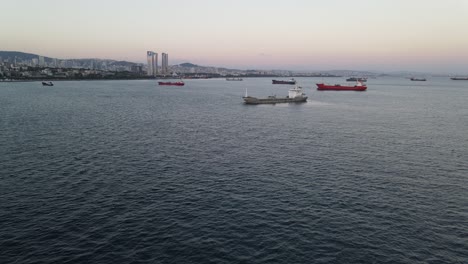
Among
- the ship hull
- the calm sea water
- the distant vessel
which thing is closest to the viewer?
the calm sea water

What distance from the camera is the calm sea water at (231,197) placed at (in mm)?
24234

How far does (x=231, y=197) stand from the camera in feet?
111

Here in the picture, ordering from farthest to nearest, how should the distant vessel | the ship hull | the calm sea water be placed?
the distant vessel < the ship hull < the calm sea water

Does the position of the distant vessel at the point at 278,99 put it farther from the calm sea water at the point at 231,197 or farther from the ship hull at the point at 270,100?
the calm sea water at the point at 231,197

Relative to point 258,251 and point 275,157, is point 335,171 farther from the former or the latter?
point 258,251

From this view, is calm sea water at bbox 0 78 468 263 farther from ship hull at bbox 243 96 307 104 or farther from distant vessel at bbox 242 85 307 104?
distant vessel at bbox 242 85 307 104

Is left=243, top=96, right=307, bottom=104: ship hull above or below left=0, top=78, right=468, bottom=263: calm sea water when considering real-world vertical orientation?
above

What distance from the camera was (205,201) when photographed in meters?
32.8

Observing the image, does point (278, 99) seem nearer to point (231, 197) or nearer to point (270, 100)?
point (270, 100)

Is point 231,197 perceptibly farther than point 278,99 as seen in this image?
No

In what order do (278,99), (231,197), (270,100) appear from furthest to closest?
1. (278,99)
2. (270,100)
3. (231,197)

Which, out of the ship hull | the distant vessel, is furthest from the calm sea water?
the distant vessel

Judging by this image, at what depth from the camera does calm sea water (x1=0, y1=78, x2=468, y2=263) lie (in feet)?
79.5

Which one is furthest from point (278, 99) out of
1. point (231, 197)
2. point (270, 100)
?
point (231, 197)
